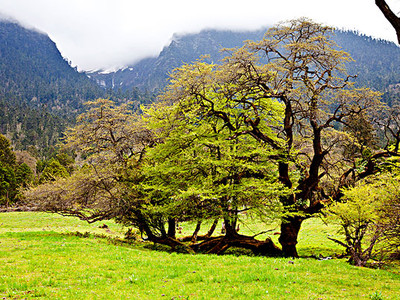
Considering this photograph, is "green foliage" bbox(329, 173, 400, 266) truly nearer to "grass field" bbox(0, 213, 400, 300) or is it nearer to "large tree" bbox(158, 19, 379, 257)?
"grass field" bbox(0, 213, 400, 300)

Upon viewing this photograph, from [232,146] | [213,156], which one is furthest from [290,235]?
[213,156]

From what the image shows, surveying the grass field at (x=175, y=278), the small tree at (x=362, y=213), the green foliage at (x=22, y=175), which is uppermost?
the small tree at (x=362, y=213)

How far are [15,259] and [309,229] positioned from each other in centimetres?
3369

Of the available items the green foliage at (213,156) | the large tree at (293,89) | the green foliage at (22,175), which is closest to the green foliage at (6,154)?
the green foliage at (22,175)

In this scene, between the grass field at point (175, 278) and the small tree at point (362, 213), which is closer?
the grass field at point (175, 278)

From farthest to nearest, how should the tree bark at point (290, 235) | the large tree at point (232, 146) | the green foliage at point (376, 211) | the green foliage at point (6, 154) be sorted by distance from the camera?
the green foliage at point (6, 154) < the tree bark at point (290, 235) < the large tree at point (232, 146) < the green foliage at point (376, 211)

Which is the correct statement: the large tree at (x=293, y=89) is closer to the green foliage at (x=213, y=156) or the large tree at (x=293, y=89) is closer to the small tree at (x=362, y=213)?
the green foliage at (x=213, y=156)

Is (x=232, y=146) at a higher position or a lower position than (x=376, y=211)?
higher

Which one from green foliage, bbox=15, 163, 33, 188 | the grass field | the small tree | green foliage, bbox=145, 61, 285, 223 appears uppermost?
green foliage, bbox=145, 61, 285, 223

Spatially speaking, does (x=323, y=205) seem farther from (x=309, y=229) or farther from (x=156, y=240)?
(x=309, y=229)

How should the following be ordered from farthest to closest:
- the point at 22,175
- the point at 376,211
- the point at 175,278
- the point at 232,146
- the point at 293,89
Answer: the point at 22,175
the point at 232,146
the point at 293,89
the point at 376,211
the point at 175,278

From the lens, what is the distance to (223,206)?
18.3 m

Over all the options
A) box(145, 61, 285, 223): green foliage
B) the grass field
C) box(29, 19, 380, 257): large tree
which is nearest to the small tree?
the grass field

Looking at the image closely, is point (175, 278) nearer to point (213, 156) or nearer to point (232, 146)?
point (213, 156)
